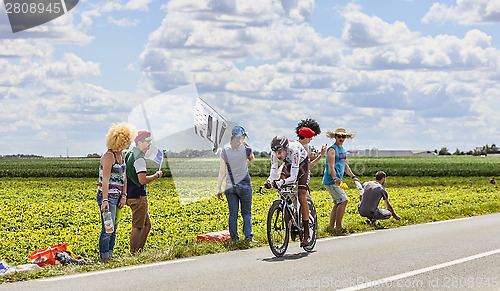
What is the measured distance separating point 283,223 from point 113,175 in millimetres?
2802

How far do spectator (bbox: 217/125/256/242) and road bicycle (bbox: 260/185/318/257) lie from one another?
A: 1.21m

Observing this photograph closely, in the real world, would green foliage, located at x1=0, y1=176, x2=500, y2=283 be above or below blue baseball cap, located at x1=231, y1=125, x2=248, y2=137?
below

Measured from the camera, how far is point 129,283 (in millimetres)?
8055

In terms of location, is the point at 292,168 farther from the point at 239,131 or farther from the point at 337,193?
the point at 337,193

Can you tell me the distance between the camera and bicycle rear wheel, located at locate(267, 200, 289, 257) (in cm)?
1005

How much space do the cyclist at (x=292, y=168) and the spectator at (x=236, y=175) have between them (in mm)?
1170

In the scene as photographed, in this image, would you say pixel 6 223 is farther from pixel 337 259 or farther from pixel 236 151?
pixel 337 259

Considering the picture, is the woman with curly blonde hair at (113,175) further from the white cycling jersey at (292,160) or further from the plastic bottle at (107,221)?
the white cycling jersey at (292,160)

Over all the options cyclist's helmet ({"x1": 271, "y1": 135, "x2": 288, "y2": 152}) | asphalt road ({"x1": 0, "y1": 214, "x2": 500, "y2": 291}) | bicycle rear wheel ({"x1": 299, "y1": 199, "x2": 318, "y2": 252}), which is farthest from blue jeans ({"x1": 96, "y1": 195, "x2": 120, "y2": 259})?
bicycle rear wheel ({"x1": 299, "y1": 199, "x2": 318, "y2": 252})

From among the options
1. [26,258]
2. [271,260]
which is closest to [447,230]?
[271,260]

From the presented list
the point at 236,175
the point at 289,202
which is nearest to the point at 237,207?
the point at 236,175

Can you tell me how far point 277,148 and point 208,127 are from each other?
18.0ft

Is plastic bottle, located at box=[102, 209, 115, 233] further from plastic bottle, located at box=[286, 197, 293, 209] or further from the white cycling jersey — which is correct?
plastic bottle, located at box=[286, 197, 293, 209]

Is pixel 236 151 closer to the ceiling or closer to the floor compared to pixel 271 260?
closer to the ceiling
